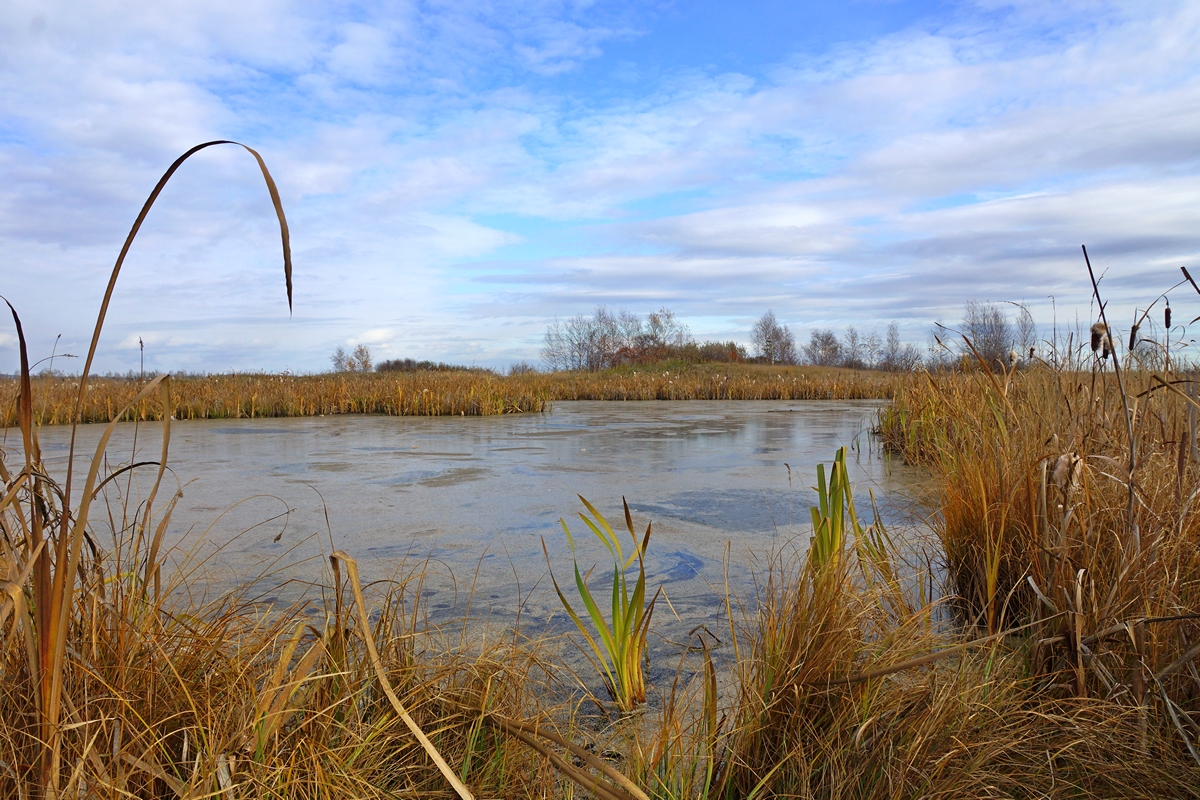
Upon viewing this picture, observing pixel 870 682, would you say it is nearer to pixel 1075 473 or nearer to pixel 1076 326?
pixel 1075 473

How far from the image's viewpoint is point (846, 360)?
44.3 meters

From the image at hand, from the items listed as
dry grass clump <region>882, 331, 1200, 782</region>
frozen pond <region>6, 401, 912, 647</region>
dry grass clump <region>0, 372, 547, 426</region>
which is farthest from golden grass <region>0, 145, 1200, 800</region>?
dry grass clump <region>0, 372, 547, 426</region>

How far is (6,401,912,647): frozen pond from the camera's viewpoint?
9.14ft

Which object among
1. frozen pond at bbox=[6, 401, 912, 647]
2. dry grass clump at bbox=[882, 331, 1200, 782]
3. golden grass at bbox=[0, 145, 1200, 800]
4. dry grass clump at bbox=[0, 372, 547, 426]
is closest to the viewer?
golden grass at bbox=[0, 145, 1200, 800]

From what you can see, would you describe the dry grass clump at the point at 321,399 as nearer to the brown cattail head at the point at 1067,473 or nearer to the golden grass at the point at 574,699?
the golden grass at the point at 574,699

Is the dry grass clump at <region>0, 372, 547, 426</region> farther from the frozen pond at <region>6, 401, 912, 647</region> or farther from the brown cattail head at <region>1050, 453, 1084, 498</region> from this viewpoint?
the brown cattail head at <region>1050, 453, 1084, 498</region>

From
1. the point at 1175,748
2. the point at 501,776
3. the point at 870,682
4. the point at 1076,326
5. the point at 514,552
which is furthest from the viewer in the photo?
the point at 514,552

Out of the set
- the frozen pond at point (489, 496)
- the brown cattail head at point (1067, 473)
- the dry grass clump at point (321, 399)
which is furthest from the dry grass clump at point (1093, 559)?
the dry grass clump at point (321, 399)

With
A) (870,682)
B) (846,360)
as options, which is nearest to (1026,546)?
(870,682)

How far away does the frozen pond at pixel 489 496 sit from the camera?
279 centimetres

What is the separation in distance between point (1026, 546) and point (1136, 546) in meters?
0.48

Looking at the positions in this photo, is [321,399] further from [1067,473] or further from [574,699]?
[1067,473]

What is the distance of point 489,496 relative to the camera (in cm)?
441

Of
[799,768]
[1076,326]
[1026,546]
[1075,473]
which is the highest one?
[1076,326]
